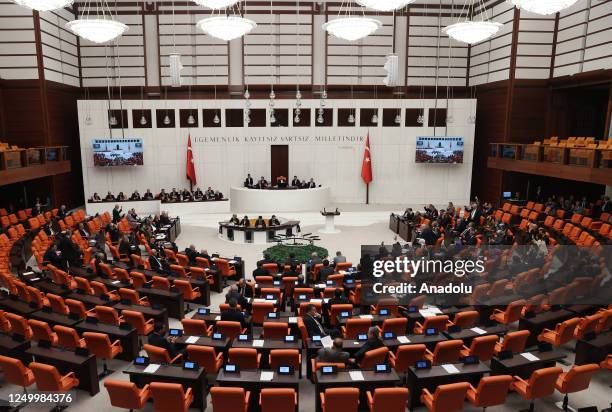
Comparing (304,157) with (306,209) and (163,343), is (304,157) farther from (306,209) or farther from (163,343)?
(163,343)

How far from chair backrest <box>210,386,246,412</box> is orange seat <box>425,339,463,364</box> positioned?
3210 millimetres

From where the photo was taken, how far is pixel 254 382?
603 centimetres

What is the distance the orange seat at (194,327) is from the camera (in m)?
7.73

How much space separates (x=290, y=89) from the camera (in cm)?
2531

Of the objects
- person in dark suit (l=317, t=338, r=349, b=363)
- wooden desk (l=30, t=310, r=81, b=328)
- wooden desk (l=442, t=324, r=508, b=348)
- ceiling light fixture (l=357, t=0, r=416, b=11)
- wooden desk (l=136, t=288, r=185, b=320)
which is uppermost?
ceiling light fixture (l=357, t=0, r=416, b=11)

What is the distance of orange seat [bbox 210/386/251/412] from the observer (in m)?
5.53

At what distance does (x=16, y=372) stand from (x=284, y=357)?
13.0ft

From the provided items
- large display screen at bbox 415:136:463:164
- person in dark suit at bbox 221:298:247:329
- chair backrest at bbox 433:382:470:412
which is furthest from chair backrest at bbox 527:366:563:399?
large display screen at bbox 415:136:463:164

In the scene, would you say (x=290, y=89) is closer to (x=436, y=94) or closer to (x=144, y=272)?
(x=436, y=94)

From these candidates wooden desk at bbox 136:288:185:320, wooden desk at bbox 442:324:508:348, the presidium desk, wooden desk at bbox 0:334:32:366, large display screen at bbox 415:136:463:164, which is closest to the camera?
wooden desk at bbox 0:334:32:366

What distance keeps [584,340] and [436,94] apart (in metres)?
19.0

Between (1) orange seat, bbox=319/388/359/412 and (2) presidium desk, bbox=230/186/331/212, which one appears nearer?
(1) orange seat, bbox=319/388/359/412

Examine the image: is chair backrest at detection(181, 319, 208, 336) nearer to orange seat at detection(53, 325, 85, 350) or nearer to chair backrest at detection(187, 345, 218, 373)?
chair backrest at detection(187, 345, 218, 373)

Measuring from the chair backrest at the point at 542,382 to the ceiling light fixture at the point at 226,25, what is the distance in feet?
30.9
